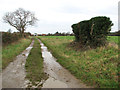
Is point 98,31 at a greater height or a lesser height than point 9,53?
greater

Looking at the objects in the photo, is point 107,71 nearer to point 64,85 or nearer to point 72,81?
point 72,81

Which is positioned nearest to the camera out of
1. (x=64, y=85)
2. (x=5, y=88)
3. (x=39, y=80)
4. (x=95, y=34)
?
(x=5, y=88)

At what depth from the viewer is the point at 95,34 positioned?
30.7 ft

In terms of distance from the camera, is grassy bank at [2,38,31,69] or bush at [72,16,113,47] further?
bush at [72,16,113,47]

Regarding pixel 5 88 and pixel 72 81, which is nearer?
pixel 5 88

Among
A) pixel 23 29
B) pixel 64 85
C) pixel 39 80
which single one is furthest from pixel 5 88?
pixel 23 29

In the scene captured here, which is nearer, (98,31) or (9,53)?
(98,31)

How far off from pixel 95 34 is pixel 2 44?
1194cm

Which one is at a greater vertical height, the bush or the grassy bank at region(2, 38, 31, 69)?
the bush

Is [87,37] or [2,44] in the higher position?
[87,37]

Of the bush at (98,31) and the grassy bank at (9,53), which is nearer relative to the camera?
the grassy bank at (9,53)

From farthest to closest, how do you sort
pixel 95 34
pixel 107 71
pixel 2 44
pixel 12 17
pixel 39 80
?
pixel 12 17 → pixel 2 44 → pixel 95 34 → pixel 107 71 → pixel 39 80

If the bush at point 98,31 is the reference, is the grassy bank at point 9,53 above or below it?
below

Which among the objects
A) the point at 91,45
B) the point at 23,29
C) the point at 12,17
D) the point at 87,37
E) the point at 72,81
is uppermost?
the point at 12,17
